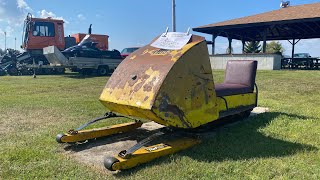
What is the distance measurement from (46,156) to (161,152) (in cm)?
151

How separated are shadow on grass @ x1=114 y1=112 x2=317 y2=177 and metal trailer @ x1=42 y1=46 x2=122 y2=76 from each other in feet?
44.0

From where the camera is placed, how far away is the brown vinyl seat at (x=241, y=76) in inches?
227

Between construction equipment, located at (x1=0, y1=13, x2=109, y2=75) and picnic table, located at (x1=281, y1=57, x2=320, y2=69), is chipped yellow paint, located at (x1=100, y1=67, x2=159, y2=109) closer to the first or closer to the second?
construction equipment, located at (x1=0, y1=13, x2=109, y2=75)

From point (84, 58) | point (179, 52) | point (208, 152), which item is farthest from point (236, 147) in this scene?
point (84, 58)

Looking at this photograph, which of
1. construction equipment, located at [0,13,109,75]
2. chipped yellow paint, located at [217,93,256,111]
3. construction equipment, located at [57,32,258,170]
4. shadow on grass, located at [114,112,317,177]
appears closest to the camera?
construction equipment, located at [57,32,258,170]

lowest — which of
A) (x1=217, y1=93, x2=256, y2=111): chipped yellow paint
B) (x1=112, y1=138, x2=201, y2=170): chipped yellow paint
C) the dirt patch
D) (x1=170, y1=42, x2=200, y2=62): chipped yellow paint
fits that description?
the dirt patch

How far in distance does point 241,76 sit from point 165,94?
2737 millimetres

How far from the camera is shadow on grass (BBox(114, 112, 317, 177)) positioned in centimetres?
404

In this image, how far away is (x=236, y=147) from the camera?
14.5ft

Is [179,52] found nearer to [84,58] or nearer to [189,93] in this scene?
[189,93]

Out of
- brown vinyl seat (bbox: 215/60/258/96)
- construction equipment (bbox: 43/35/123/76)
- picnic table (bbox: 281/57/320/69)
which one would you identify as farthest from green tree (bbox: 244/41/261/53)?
brown vinyl seat (bbox: 215/60/258/96)

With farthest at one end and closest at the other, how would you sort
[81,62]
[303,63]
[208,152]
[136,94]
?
1. [303,63]
2. [81,62]
3. [208,152]
4. [136,94]

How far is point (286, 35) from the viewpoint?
29.7 meters

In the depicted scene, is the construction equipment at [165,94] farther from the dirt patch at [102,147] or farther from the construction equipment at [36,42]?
the construction equipment at [36,42]
